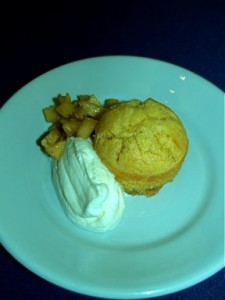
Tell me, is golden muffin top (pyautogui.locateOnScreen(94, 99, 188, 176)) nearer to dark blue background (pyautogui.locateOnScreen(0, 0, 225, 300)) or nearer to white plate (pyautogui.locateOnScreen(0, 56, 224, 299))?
white plate (pyautogui.locateOnScreen(0, 56, 224, 299))

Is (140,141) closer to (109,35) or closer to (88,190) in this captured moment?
(88,190)

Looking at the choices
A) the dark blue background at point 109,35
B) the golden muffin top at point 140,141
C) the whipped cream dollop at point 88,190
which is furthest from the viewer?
the dark blue background at point 109,35

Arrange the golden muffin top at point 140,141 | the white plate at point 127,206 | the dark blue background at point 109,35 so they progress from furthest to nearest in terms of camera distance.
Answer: the dark blue background at point 109,35 → the golden muffin top at point 140,141 → the white plate at point 127,206

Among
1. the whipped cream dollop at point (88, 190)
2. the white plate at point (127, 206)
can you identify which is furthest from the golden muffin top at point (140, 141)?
the white plate at point (127, 206)

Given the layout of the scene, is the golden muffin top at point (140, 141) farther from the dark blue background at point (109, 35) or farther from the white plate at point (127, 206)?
the dark blue background at point (109, 35)

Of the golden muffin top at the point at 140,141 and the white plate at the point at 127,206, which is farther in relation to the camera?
the golden muffin top at the point at 140,141
